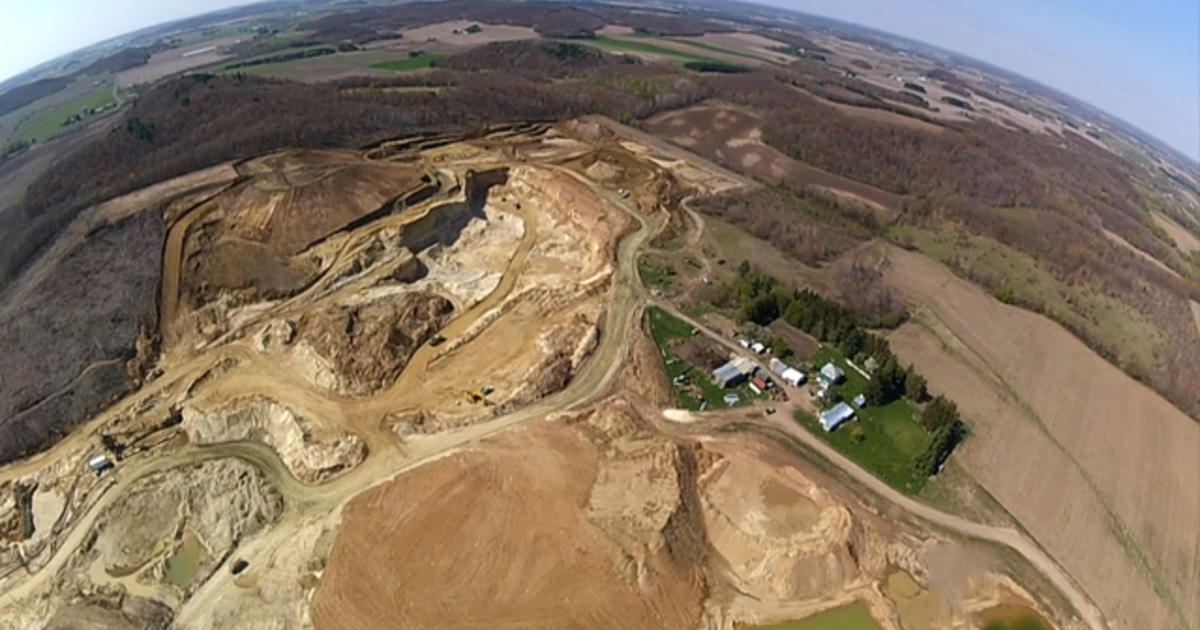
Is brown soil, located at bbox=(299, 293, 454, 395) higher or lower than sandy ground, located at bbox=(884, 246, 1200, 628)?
higher

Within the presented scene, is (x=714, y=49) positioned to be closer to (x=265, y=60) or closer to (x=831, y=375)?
(x=265, y=60)

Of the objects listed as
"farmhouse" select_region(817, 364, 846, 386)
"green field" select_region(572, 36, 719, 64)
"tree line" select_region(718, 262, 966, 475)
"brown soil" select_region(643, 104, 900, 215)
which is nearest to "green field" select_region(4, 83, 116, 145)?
"brown soil" select_region(643, 104, 900, 215)

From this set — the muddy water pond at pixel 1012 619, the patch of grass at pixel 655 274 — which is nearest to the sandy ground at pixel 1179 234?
the patch of grass at pixel 655 274

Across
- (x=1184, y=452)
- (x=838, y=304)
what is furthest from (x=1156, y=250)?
(x=838, y=304)

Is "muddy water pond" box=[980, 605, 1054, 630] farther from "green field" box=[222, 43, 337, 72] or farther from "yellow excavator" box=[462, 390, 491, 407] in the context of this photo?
"green field" box=[222, 43, 337, 72]

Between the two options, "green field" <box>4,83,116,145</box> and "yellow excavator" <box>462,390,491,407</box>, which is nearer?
"yellow excavator" <box>462,390,491,407</box>

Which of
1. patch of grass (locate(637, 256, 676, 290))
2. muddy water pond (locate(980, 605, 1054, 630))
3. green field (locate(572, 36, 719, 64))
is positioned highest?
green field (locate(572, 36, 719, 64))

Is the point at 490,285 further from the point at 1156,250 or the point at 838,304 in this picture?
the point at 1156,250
